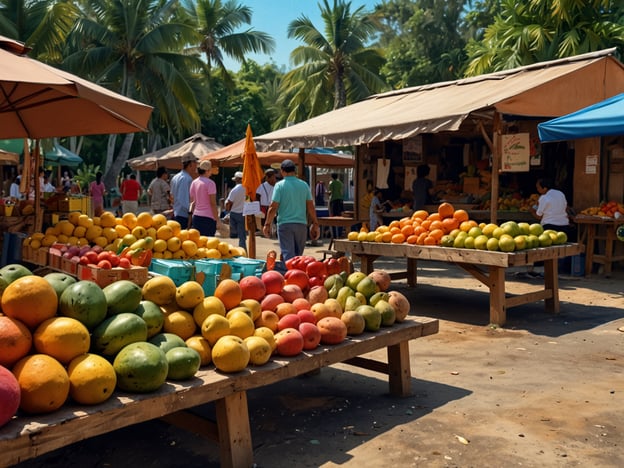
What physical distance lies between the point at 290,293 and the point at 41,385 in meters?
2.24

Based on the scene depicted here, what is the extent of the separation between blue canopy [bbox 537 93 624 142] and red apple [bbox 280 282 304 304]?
259 inches

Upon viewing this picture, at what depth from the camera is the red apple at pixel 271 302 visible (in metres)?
4.60

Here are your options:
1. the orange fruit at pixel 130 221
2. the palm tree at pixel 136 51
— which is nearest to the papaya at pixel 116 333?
the orange fruit at pixel 130 221

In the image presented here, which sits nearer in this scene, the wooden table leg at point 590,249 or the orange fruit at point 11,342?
the orange fruit at point 11,342

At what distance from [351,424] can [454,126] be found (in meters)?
5.63

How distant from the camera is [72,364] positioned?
3158 millimetres

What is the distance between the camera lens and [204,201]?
31.1ft

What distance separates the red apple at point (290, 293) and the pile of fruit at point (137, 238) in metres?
1.59

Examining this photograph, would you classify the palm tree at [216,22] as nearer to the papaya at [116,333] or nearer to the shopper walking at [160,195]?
the shopper walking at [160,195]

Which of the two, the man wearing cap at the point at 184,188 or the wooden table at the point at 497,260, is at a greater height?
the man wearing cap at the point at 184,188

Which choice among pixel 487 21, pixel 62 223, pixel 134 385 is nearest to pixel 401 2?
pixel 487 21

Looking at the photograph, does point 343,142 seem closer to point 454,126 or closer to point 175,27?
point 454,126

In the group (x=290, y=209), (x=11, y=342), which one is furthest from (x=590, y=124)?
(x=11, y=342)

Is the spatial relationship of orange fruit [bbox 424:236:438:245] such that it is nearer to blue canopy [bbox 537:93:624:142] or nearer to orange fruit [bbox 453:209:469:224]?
orange fruit [bbox 453:209:469:224]
